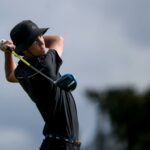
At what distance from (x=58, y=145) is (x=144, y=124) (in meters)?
35.8

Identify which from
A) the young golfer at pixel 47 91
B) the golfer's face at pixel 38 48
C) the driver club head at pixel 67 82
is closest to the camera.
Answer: the driver club head at pixel 67 82

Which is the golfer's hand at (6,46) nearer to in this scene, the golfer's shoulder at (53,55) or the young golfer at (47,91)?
the young golfer at (47,91)

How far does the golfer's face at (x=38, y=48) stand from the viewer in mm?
16609

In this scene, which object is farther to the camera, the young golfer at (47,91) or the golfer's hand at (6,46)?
the golfer's hand at (6,46)

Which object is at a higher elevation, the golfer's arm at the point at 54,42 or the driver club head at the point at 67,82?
the golfer's arm at the point at 54,42

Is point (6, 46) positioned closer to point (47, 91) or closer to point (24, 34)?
point (24, 34)

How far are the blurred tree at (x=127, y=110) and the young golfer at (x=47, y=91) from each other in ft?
104

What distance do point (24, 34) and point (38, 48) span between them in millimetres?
291

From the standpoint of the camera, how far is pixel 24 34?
16766 mm

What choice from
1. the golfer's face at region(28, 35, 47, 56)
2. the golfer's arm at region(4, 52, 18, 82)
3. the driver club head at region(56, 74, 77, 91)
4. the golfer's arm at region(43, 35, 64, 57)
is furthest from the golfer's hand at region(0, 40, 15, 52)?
the driver club head at region(56, 74, 77, 91)

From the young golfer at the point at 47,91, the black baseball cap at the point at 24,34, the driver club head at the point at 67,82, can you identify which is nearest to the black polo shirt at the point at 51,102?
the young golfer at the point at 47,91

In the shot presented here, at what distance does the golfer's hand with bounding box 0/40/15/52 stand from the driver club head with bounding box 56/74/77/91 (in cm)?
94

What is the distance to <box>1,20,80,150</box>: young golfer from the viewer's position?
16328mm

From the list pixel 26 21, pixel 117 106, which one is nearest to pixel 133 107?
pixel 117 106
